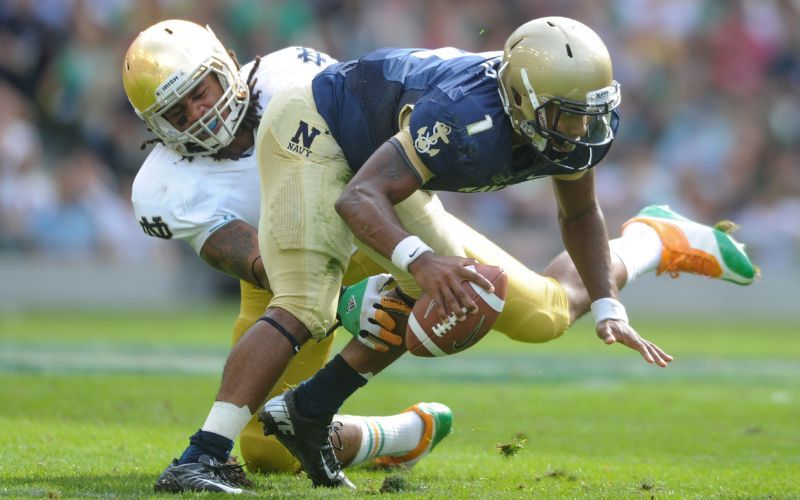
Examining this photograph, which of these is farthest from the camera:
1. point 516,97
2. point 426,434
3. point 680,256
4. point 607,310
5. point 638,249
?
point 680,256

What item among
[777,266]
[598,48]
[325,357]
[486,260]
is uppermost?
[598,48]

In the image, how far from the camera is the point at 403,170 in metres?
3.59

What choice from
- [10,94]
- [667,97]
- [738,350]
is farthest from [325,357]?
[667,97]

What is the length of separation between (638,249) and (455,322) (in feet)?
5.21

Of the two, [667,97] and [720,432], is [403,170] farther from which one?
[667,97]

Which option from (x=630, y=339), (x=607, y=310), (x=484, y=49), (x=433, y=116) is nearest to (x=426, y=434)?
(x=607, y=310)

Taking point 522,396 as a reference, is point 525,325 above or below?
above

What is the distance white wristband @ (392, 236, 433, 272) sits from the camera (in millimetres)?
3484

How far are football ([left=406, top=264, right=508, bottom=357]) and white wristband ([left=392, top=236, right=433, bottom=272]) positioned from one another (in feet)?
0.46

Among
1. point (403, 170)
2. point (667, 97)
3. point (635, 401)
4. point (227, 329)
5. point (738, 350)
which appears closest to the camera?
point (403, 170)

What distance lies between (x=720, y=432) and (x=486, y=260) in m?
1.65

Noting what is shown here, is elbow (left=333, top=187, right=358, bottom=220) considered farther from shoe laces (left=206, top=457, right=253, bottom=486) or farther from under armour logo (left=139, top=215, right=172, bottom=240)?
under armour logo (left=139, top=215, right=172, bottom=240)

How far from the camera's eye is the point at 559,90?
3.59 metres

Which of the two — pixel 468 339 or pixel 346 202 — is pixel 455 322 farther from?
pixel 346 202
